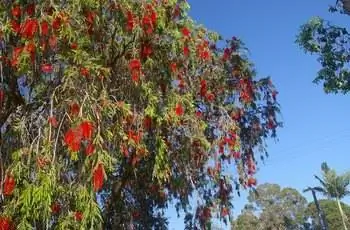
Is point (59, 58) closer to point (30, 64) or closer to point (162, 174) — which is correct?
point (30, 64)

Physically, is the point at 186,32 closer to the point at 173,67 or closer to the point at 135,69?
the point at 173,67

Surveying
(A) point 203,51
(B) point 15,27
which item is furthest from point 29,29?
(A) point 203,51

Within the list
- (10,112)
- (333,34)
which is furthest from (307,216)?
(10,112)

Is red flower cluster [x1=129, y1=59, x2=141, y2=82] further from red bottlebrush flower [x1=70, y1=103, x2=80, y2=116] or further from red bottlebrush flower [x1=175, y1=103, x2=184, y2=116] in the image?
red bottlebrush flower [x1=70, y1=103, x2=80, y2=116]

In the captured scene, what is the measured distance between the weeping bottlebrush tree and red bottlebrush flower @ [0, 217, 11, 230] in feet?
0.04

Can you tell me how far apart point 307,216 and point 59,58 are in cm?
6299

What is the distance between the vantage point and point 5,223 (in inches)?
244

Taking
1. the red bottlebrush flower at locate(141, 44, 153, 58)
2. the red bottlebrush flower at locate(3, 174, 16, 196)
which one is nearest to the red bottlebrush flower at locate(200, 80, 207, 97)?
the red bottlebrush flower at locate(141, 44, 153, 58)

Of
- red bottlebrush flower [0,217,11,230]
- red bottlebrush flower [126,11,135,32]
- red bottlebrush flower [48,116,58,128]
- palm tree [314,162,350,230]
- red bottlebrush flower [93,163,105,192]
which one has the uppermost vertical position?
palm tree [314,162,350,230]

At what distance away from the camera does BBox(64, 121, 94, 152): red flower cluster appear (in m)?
6.03

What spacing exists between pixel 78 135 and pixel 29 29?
1.71 m

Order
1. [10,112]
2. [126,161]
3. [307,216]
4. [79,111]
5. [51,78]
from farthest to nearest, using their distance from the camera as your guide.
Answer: [307,216] < [126,161] < [10,112] < [51,78] < [79,111]

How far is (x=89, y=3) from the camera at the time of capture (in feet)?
23.7

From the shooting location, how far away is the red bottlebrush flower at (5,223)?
6.16 metres
